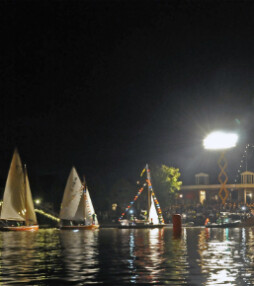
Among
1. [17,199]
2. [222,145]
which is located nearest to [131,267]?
[17,199]

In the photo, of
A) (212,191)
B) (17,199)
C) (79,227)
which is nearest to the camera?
(79,227)

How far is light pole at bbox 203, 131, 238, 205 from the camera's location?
6058 inches

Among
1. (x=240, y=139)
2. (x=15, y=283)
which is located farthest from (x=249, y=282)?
(x=240, y=139)

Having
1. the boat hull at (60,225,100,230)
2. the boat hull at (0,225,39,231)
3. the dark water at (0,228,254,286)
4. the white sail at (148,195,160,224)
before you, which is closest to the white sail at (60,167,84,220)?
the boat hull at (60,225,100,230)

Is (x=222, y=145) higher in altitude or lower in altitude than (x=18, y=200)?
higher

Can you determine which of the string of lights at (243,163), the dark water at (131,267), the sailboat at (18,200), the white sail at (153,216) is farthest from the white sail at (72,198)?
the dark water at (131,267)

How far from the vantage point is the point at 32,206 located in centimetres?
10612

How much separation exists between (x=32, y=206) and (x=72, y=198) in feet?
20.6

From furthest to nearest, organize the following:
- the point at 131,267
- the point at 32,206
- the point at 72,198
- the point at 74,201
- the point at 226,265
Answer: the point at 74,201 → the point at 72,198 → the point at 32,206 → the point at 226,265 → the point at 131,267

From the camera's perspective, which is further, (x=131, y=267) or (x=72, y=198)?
(x=72, y=198)

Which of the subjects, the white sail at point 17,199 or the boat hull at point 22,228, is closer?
the boat hull at point 22,228

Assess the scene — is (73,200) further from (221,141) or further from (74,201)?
(221,141)

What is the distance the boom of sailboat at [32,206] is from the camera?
103438 millimetres

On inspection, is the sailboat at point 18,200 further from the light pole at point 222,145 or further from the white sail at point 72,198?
the light pole at point 222,145
